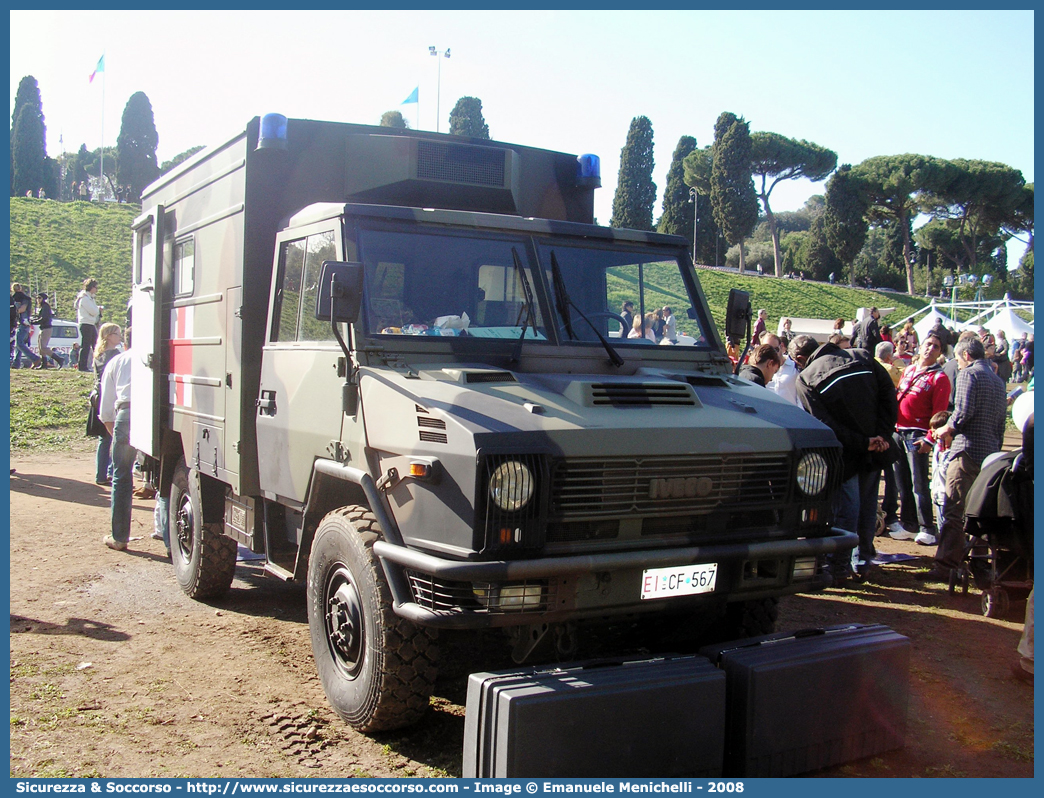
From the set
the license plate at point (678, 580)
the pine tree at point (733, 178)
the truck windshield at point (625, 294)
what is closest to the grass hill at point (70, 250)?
the truck windshield at point (625, 294)

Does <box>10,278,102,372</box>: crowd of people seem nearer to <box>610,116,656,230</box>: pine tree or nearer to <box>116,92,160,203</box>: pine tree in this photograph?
<box>610,116,656,230</box>: pine tree

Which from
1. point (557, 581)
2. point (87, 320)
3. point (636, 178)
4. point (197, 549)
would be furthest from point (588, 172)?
point (636, 178)

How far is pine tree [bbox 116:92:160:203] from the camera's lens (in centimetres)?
6397

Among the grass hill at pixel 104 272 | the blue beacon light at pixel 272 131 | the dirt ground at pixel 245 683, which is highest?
the grass hill at pixel 104 272

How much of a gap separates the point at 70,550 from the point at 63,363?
18.3 metres

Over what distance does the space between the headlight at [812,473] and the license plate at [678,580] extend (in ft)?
2.24

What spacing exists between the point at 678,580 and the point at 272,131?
3.49 metres

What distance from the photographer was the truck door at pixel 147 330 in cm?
728

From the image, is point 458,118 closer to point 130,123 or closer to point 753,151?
point 753,151

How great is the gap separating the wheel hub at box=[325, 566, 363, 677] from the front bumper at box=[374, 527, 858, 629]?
0.43 metres

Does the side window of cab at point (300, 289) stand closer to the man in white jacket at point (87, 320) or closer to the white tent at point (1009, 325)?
the man in white jacket at point (87, 320)

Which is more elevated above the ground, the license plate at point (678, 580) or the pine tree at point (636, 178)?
the pine tree at point (636, 178)

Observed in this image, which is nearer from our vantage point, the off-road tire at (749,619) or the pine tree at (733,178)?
the off-road tire at (749,619)

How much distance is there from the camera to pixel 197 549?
21.5ft
